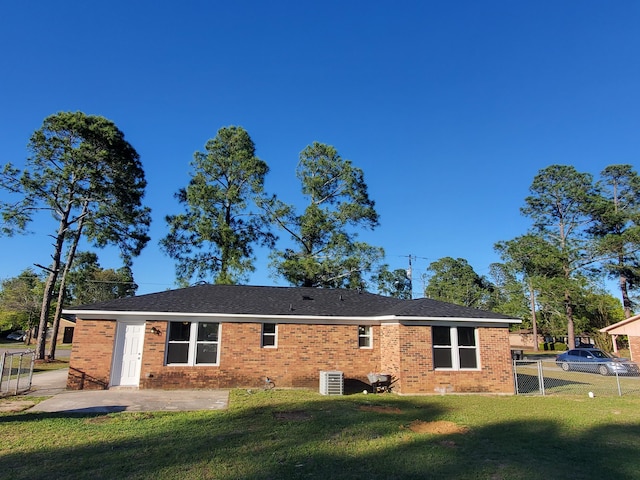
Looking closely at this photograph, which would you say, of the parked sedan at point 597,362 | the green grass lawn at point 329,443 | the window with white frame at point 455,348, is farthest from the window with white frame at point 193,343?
the parked sedan at point 597,362

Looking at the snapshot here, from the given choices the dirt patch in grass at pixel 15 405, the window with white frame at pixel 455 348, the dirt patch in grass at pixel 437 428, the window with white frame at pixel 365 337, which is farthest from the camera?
the window with white frame at pixel 365 337

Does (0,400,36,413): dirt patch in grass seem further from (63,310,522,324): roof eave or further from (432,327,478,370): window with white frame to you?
(432,327,478,370): window with white frame

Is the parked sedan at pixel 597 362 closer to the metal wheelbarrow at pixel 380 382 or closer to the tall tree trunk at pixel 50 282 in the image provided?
the metal wheelbarrow at pixel 380 382

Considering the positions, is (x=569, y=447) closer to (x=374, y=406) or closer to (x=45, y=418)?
(x=374, y=406)

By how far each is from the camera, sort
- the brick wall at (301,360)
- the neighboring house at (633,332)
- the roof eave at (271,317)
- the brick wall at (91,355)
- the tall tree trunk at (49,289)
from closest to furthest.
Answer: the brick wall at (91,355), the brick wall at (301,360), the roof eave at (271,317), the tall tree trunk at (49,289), the neighboring house at (633,332)

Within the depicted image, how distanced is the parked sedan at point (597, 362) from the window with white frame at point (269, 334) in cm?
1611

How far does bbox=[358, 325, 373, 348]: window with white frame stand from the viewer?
611 inches

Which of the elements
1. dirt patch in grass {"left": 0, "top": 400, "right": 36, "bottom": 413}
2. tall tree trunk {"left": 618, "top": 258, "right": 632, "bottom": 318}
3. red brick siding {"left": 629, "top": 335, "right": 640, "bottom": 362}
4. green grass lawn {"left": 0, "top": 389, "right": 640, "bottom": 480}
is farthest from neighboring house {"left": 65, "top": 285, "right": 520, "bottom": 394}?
tall tree trunk {"left": 618, "top": 258, "right": 632, "bottom": 318}

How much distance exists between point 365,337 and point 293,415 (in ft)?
20.8

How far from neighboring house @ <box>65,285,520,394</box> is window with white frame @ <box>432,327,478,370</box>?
34 mm

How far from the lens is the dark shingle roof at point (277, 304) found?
46.4 feet

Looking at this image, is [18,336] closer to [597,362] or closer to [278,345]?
[278,345]

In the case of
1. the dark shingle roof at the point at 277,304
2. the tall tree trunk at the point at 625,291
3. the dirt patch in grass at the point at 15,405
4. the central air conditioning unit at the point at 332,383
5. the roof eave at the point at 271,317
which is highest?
the tall tree trunk at the point at 625,291

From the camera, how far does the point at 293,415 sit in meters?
9.80
